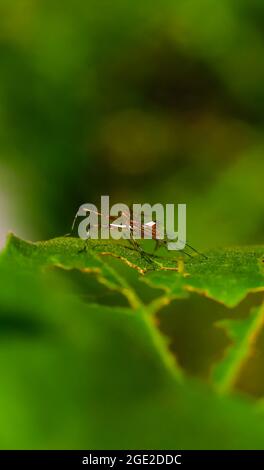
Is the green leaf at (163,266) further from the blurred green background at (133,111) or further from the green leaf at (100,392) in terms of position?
the blurred green background at (133,111)

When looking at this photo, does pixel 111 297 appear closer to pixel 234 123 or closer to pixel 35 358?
pixel 35 358

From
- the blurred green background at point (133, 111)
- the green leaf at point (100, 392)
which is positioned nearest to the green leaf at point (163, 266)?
the green leaf at point (100, 392)

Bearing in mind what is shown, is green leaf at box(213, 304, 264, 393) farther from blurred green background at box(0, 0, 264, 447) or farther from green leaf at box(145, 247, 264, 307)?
blurred green background at box(0, 0, 264, 447)

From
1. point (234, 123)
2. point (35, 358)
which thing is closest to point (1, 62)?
point (234, 123)

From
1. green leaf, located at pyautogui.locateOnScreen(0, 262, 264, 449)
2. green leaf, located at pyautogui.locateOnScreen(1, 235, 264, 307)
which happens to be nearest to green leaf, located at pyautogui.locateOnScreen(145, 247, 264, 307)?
green leaf, located at pyautogui.locateOnScreen(1, 235, 264, 307)

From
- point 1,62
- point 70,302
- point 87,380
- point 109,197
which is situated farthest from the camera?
point 109,197

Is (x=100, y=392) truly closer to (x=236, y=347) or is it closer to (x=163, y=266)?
(x=236, y=347)

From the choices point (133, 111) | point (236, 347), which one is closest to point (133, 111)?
point (133, 111)
